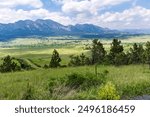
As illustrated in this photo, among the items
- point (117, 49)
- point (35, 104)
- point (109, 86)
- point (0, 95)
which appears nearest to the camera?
point (35, 104)

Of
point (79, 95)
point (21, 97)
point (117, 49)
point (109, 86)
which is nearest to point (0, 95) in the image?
point (21, 97)

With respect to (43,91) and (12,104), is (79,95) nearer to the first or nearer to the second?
(43,91)

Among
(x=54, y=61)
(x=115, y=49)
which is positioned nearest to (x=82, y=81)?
(x=115, y=49)

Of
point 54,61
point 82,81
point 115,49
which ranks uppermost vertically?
point 82,81

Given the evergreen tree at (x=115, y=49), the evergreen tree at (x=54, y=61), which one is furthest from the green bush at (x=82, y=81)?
the evergreen tree at (x=54, y=61)

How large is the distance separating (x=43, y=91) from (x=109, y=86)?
3.48 metres

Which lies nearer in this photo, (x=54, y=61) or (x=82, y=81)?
(x=82, y=81)

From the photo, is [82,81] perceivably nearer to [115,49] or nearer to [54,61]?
[115,49]

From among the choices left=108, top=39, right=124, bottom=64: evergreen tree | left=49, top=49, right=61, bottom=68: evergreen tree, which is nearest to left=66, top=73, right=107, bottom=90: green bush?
left=108, top=39, right=124, bottom=64: evergreen tree

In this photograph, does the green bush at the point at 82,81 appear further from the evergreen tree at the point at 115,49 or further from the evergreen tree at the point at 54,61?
the evergreen tree at the point at 54,61

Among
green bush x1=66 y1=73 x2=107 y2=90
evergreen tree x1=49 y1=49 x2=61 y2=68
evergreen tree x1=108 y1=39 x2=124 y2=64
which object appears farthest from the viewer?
evergreen tree x1=49 y1=49 x2=61 y2=68

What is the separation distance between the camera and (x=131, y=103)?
30.3 feet

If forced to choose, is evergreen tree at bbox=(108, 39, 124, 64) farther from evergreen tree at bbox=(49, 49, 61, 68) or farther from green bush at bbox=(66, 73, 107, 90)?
green bush at bbox=(66, 73, 107, 90)

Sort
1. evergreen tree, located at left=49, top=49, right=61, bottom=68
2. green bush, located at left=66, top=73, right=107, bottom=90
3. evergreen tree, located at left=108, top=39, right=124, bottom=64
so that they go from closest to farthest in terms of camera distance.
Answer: green bush, located at left=66, top=73, right=107, bottom=90, evergreen tree, located at left=108, top=39, right=124, bottom=64, evergreen tree, located at left=49, top=49, right=61, bottom=68
